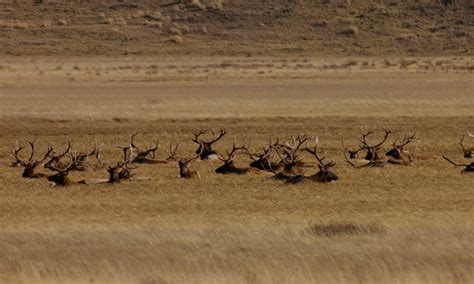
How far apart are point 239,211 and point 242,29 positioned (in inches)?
2298

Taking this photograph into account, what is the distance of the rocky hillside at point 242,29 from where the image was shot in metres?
71.2

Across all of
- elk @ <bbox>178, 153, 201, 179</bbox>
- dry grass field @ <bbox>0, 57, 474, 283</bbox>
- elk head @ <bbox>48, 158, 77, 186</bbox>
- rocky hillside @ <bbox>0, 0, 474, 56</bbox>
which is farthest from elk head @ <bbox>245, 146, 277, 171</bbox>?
rocky hillside @ <bbox>0, 0, 474, 56</bbox>

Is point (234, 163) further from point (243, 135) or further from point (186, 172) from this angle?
point (243, 135)

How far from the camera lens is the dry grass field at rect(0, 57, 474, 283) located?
1353cm

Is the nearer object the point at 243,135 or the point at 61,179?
the point at 61,179

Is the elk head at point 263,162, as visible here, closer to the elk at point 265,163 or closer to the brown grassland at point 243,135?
the elk at point 265,163

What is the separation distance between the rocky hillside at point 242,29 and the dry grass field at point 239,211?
3573cm

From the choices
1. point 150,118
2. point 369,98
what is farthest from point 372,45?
point 150,118

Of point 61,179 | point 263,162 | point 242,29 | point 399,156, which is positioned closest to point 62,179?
point 61,179

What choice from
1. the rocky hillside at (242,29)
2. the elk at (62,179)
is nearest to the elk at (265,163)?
the elk at (62,179)

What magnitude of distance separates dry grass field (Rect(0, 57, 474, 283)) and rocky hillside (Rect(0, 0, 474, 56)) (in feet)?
117

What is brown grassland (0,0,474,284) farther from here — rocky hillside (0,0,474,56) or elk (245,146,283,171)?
elk (245,146,283,171)

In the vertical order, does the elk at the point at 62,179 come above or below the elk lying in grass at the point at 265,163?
below

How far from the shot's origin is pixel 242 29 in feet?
245
